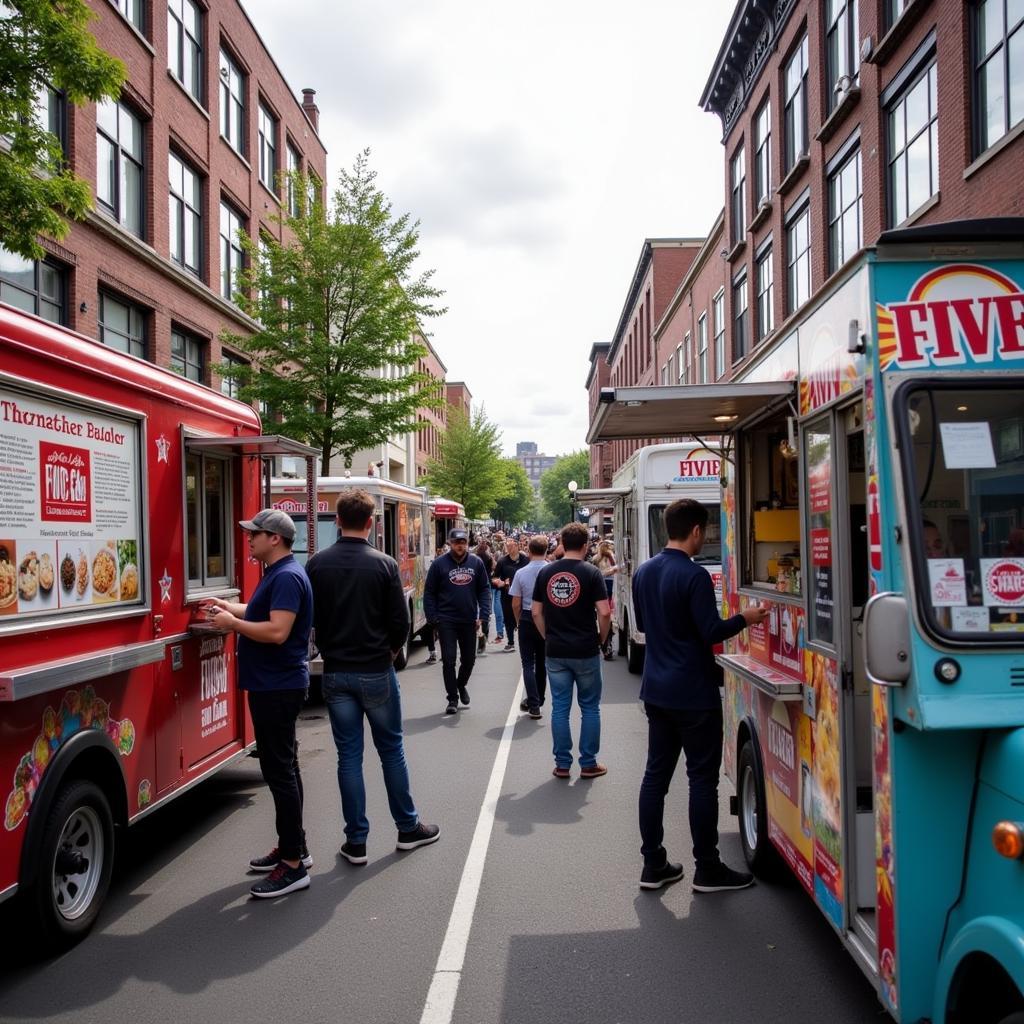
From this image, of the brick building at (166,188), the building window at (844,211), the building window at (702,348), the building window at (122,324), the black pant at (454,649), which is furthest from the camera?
the building window at (702,348)

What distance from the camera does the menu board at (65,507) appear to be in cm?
405

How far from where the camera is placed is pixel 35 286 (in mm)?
14844

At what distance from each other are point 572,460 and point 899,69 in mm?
116351

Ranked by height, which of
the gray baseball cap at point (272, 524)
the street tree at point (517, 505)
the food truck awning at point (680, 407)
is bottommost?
the gray baseball cap at point (272, 524)

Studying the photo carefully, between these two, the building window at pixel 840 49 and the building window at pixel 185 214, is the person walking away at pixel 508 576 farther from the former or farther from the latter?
the building window at pixel 185 214

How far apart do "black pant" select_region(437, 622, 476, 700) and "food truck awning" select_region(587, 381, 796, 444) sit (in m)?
4.26

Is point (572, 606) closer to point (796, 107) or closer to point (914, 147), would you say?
point (914, 147)

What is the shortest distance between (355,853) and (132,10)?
1895 cm

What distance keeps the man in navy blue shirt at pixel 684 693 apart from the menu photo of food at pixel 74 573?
2.81 meters

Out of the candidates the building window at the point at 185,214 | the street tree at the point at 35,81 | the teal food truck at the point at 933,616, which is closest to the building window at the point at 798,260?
the building window at the point at 185,214

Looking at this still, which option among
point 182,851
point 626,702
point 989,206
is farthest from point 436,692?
point 989,206

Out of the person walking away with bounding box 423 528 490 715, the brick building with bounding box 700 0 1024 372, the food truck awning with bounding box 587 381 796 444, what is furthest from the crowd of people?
the person walking away with bounding box 423 528 490 715

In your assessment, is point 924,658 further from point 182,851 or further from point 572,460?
point 572,460

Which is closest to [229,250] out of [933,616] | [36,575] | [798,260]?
[798,260]
